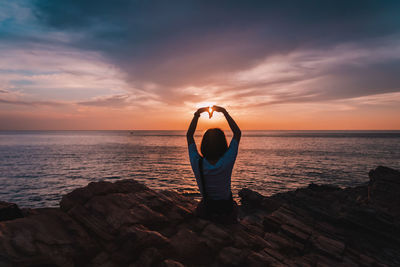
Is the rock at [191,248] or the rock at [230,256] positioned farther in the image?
the rock at [191,248]

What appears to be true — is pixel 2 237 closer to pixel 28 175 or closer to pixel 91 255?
pixel 91 255

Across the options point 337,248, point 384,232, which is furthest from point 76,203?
point 384,232

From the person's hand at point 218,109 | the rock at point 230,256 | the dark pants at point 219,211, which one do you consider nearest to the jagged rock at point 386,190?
the dark pants at point 219,211

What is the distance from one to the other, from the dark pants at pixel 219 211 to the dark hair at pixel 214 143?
1504 millimetres

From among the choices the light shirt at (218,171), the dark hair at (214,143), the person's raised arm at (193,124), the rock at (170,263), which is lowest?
the rock at (170,263)

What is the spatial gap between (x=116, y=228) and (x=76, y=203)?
1.71 m

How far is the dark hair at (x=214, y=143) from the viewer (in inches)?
194

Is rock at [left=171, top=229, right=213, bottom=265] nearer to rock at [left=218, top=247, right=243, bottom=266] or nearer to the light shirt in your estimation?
rock at [left=218, top=247, right=243, bottom=266]

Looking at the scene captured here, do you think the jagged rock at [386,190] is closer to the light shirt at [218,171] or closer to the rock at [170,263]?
the light shirt at [218,171]

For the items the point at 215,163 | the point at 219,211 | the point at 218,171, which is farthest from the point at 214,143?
the point at 219,211

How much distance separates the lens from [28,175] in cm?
3141

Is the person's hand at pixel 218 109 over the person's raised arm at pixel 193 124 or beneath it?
over

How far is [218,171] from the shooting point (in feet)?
15.9

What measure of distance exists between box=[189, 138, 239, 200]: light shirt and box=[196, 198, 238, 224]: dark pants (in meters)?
0.34
